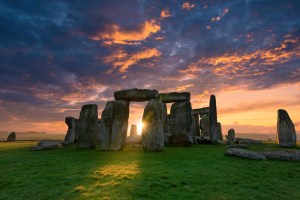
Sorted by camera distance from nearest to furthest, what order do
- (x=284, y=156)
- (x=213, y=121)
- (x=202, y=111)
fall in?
(x=284, y=156), (x=213, y=121), (x=202, y=111)

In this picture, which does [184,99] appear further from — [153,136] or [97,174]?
[97,174]

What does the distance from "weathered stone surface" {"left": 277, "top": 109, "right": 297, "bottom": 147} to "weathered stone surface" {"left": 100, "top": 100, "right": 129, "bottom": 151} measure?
1026 centimetres

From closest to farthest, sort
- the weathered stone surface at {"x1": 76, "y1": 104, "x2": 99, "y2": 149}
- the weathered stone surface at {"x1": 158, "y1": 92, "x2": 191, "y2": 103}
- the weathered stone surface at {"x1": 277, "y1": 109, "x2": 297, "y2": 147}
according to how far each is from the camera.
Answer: the weathered stone surface at {"x1": 76, "y1": 104, "x2": 99, "y2": 149}, the weathered stone surface at {"x1": 277, "y1": 109, "x2": 297, "y2": 147}, the weathered stone surface at {"x1": 158, "y1": 92, "x2": 191, "y2": 103}

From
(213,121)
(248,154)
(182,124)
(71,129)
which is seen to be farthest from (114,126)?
(213,121)

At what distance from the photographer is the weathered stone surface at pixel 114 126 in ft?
37.2

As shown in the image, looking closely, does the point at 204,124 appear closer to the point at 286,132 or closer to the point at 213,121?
the point at 213,121

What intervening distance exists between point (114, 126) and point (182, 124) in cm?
527

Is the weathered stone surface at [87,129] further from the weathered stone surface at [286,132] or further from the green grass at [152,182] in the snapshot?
the weathered stone surface at [286,132]

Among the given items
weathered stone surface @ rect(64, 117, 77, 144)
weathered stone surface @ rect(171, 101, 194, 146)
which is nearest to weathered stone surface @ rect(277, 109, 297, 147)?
weathered stone surface @ rect(171, 101, 194, 146)

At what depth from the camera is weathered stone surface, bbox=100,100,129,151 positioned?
11352 mm

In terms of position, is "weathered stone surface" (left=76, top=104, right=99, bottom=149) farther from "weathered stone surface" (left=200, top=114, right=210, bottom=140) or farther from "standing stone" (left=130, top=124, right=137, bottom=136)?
"standing stone" (left=130, top=124, right=137, bottom=136)

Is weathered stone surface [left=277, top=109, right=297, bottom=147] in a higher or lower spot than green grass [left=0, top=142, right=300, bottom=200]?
higher

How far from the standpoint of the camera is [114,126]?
11594mm

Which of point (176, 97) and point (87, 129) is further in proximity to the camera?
point (176, 97)
